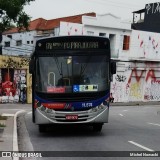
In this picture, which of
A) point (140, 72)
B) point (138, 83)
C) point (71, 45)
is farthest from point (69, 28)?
point (71, 45)

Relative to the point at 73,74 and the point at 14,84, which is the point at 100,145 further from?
the point at 14,84

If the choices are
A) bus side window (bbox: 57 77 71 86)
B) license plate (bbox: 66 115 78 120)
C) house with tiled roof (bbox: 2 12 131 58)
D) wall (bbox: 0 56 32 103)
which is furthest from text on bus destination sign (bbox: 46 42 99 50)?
house with tiled roof (bbox: 2 12 131 58)

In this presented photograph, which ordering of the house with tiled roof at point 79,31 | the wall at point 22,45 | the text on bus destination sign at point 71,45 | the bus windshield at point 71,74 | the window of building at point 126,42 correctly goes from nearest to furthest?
1. the bus windshield at point 71,74
2. the text on bus destination sign at point 71,45
3. the house with tiled roof at point 79,31
4. the window of building at point 126,42
5. the wall at point 22,45

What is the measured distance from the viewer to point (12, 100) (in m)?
40.6

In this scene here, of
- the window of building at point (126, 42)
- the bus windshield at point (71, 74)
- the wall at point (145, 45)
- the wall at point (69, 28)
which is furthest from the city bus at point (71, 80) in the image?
the wall at point (145, 45)

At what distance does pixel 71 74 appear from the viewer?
15297 mm

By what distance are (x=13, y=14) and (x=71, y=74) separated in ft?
15.1

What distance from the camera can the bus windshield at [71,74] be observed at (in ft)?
49.8

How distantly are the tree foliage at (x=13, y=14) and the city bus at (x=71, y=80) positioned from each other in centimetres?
315

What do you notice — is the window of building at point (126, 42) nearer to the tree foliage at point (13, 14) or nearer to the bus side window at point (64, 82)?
the tree foliage at point (13, 14)

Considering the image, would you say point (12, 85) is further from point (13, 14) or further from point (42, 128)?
point (42, 128)

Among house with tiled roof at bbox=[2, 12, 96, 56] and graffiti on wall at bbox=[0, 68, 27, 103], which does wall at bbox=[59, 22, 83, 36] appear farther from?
graffiti on wall at bbox=[0, 68, 27, 103]

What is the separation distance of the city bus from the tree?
10.3ft

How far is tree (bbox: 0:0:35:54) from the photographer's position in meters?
17.9
